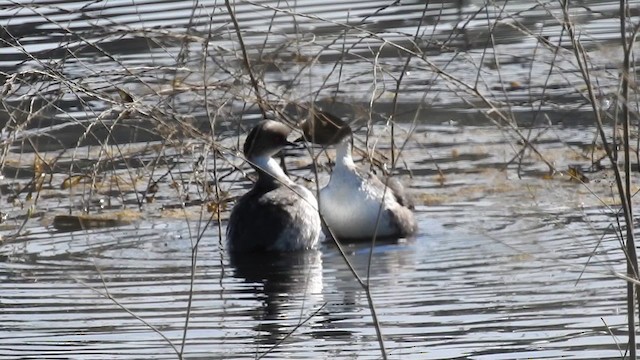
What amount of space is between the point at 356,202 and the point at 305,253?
0.81 m

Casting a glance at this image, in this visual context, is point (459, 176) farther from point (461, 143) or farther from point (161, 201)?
point (161, 201)

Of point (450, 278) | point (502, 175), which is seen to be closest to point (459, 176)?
point (502, 175)

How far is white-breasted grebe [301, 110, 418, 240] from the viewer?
38.6 feet

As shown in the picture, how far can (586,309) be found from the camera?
8.52 metres

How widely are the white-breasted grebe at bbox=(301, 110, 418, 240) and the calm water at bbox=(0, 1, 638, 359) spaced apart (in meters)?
0.21

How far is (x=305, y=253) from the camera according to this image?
11477mm

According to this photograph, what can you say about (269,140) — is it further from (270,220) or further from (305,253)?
(305,253)

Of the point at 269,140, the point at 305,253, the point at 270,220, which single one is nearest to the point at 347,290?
the point at 305,253

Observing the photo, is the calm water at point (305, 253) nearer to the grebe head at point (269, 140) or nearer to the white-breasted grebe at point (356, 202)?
the white-breasted grebe at point (356, 202)

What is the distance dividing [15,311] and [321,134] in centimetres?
379

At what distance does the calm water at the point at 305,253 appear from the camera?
7.86 m

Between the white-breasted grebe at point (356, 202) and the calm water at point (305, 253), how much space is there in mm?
212

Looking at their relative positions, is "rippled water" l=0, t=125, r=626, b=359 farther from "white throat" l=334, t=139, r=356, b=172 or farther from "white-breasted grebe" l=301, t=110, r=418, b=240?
"white throat" l=334, t=139, r=356, b=172

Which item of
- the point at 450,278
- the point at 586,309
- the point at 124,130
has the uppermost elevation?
the point at 124,130
